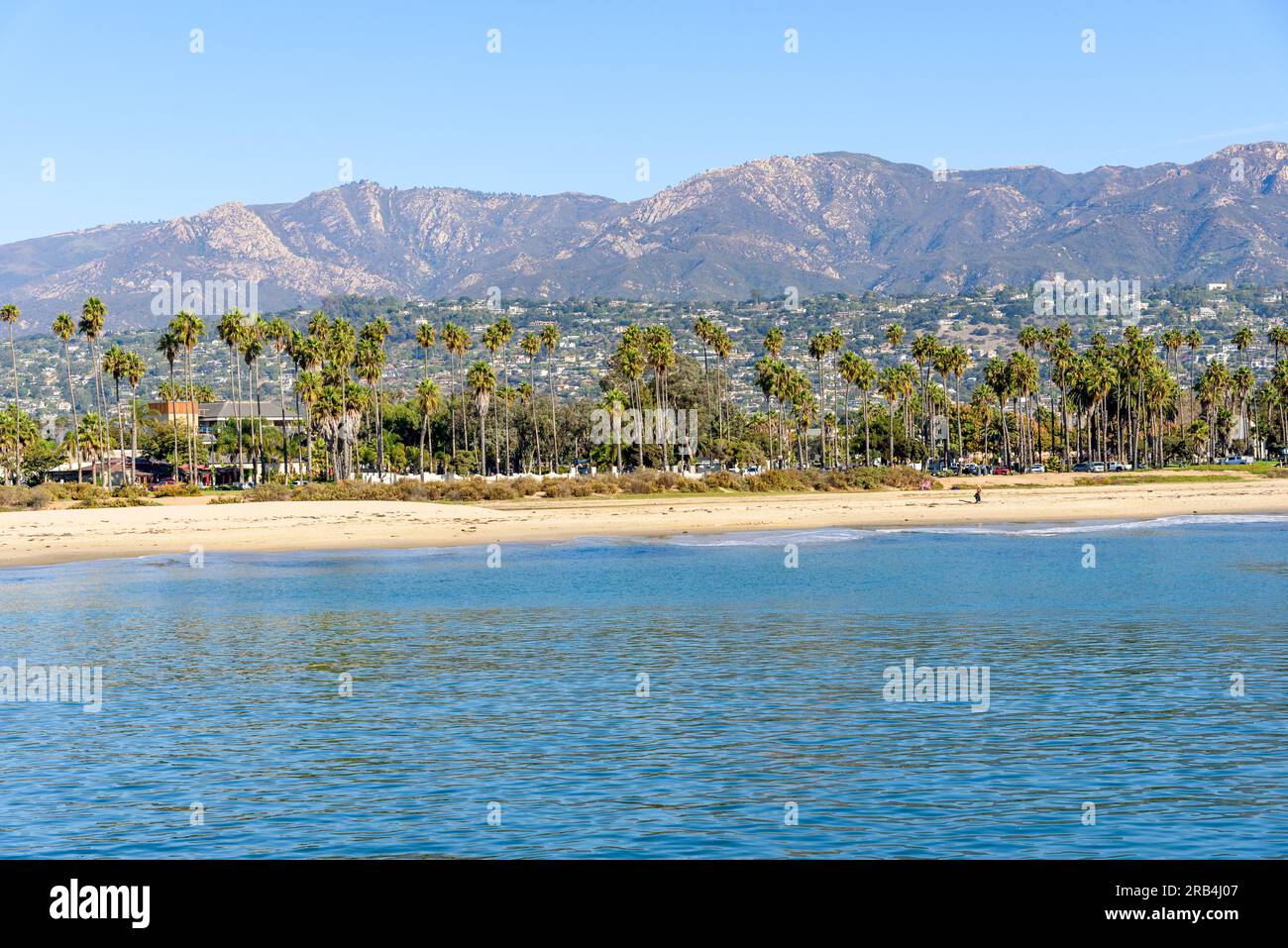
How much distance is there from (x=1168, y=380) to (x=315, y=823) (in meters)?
163

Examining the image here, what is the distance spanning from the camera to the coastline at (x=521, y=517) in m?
63.3

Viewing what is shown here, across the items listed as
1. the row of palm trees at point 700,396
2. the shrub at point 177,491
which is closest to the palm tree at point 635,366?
the row of palm trees at point 700,396

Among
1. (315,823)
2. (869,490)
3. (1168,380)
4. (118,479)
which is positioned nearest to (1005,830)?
(315,823)

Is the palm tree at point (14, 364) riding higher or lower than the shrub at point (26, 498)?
higher

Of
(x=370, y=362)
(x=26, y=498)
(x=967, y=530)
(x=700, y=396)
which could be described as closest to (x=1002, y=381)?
(x=700, y=396)

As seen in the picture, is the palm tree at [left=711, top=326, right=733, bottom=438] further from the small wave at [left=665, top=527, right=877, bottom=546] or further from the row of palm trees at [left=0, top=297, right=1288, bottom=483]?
the small wave at [left=665, top=527, right=877, bottom=546]

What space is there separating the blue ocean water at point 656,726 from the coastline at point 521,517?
24561 mm

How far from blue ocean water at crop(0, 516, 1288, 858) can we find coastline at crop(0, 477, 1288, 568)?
24561 mm

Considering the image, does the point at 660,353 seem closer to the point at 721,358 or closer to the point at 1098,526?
the point at 721,358

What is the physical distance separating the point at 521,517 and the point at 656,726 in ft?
199

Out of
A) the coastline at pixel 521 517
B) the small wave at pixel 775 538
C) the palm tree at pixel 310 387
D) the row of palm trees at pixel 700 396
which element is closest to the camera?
the small wave at pixel 775 538

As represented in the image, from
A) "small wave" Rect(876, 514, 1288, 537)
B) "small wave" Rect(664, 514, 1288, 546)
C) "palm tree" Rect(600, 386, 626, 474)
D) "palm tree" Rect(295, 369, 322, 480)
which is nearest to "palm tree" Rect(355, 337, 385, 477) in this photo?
"palm tree" Rect(295, 369, 322, 480)

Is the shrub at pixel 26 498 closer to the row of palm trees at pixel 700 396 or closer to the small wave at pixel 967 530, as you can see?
the row of palm trees at pixel 700 396
